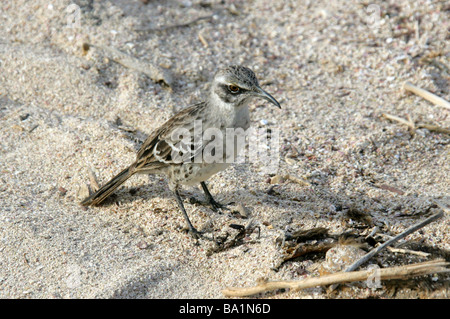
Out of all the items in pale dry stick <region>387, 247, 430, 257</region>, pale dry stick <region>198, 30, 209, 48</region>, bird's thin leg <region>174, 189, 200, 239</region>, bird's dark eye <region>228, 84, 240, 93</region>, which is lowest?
bird's thin leg <region>174, 189, 200, 239</region>

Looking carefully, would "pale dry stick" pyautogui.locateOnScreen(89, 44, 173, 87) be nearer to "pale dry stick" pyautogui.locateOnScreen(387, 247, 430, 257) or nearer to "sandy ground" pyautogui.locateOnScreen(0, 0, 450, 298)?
"sandy ground" pyautogui.locateOnScreen(0, 0, 450, 298)

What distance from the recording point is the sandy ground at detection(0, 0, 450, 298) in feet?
15.7

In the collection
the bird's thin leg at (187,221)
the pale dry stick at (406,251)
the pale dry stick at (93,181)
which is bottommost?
the pale dry stick at (93,181)

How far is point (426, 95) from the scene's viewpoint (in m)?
7.12

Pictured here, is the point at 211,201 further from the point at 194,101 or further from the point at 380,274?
the point at 380,274

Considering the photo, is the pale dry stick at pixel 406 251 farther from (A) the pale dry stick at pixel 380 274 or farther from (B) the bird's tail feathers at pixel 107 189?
(B) the bird's tail feathers at pixel 107 189

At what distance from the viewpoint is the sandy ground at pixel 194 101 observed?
15.7 feet

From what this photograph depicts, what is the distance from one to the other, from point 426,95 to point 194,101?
3004 mm

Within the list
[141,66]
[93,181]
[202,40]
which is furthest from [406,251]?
[202,40]

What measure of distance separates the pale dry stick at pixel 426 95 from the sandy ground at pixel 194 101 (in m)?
0.08

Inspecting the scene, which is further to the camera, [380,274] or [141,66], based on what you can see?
[141,66]

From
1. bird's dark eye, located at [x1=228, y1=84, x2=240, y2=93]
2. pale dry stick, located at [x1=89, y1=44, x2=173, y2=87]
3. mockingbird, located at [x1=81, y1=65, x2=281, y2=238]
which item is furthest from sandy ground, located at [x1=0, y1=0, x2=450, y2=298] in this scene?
bird's dark eye, located at [x1=228, y1=84, x2=240, y2=93]

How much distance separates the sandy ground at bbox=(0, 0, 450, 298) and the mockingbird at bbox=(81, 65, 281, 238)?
37 cm

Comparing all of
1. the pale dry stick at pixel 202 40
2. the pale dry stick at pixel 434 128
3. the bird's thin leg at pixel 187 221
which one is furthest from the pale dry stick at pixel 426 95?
the bird's thin leg at pixel 187 221
